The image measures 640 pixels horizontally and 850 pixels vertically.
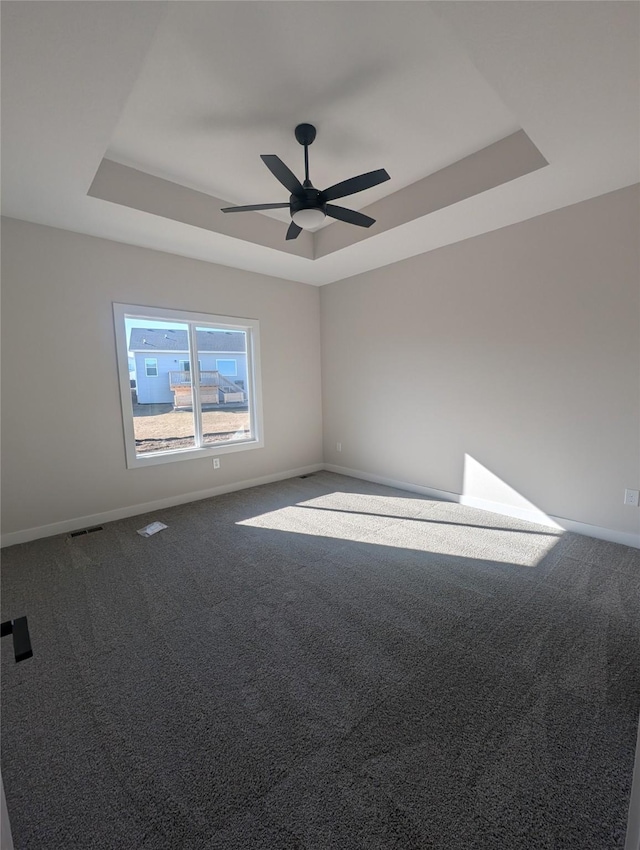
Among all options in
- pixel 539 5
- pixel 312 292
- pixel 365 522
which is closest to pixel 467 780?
pixel 365 522

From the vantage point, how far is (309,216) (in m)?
2.55

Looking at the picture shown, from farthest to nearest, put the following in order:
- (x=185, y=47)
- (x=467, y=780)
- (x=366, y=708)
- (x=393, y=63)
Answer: (x=393, y=63), (x=185, y=47), (x=366, y=708), (x=467, y=780)

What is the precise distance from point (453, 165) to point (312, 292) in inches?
103

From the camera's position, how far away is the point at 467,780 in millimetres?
1269

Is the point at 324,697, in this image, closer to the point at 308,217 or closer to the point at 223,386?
the point at 308,217

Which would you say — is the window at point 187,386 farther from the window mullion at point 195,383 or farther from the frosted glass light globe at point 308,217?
the frosted glass light globe at point 308,217

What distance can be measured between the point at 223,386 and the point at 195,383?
37cm

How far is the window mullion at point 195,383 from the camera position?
4.09 m

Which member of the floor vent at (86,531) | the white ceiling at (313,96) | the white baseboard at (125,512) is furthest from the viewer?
the floor vent at (86,531)

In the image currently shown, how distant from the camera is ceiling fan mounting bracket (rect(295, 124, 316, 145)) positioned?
93.9 inches

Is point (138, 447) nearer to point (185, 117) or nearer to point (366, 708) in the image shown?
point (185, 117)

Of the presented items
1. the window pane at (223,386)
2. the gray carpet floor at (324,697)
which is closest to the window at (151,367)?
the window pane at (223,386)

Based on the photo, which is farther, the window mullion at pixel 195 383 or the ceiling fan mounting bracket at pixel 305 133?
the window mullion at pixel 195 383

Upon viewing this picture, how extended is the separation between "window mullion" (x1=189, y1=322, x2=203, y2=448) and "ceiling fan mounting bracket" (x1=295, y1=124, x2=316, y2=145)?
222 cm
